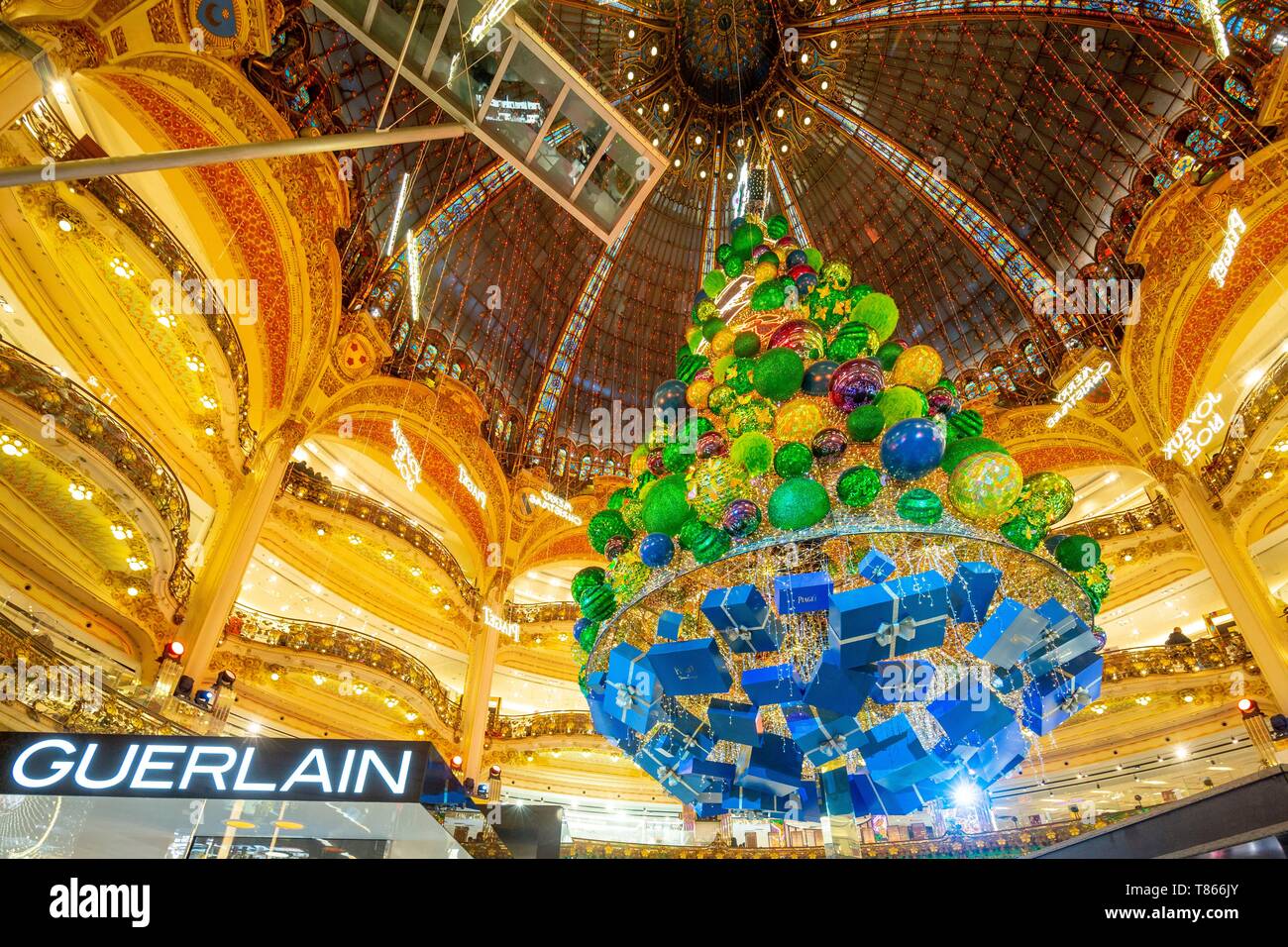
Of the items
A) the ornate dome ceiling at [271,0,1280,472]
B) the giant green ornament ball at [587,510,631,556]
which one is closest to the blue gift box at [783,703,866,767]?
the giant green ornament ball at [587,510,631,556]

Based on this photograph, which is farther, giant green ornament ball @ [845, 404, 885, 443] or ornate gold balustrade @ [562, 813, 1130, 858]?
ornate gold balustrade @ [562, 813, 1130, 858]

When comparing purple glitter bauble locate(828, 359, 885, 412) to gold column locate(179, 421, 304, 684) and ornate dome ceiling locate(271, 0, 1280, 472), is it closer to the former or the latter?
ornate dome ceiling locate(271, 0, 1280, 472)

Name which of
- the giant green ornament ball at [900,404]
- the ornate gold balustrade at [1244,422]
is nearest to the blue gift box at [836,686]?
the giant green ornament ball at [900,404]

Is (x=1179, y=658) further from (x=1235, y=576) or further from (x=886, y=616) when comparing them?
(x=886, y=616)

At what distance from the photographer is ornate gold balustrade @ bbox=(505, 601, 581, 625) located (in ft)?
56.1

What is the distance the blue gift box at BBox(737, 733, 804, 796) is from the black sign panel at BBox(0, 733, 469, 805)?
2718 mm

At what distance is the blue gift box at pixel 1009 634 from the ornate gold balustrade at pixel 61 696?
9624 millimetres

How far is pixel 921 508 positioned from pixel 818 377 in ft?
4.11

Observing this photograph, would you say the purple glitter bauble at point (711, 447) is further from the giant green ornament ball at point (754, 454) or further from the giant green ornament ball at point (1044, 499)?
the giant green ornament ball at point (1044, 499)

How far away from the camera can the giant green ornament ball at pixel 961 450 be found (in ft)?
13.6

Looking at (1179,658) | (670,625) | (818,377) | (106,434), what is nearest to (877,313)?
(818,377)

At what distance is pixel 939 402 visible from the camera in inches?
186
